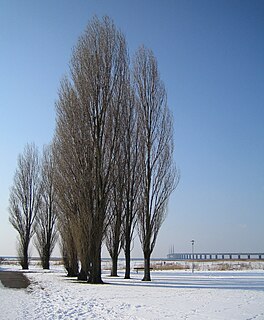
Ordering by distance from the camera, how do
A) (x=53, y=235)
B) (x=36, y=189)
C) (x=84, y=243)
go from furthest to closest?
(x=36, y=189)
(x=53, y=235)
(x=84, y=243)

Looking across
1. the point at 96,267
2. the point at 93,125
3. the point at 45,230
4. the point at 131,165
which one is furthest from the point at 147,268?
the point at 45,230

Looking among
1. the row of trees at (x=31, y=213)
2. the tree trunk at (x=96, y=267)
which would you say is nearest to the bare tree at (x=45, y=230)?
the row of trees at (x=31, y=213)

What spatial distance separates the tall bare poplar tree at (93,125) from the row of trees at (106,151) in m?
0.05

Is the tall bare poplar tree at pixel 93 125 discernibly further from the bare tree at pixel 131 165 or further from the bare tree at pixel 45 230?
the bare tree at pixel 45 230

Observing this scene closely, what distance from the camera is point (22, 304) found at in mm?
10242

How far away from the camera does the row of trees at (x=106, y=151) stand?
18.9 m

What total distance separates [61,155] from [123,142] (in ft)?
11.4

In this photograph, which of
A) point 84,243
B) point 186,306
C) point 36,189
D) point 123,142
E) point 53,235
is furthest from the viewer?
point 36,189

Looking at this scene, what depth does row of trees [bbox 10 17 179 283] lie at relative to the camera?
18.9 m

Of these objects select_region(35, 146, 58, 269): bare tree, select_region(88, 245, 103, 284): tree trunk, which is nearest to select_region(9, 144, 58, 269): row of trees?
select_region(35, 146, 58, 269): bare tree

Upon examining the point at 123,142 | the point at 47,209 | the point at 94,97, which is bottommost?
the point at 47,209

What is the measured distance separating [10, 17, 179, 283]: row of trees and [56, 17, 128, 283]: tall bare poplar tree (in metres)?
0.05

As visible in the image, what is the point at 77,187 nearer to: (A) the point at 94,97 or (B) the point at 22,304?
(A) the point at 94,97

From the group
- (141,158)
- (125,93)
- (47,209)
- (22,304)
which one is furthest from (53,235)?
(22,304)
